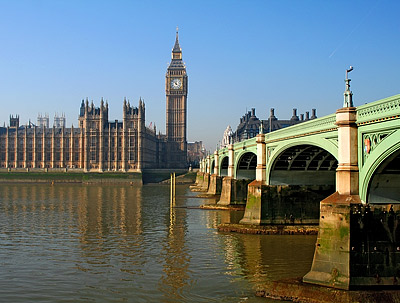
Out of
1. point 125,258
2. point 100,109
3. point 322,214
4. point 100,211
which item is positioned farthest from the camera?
point 100,109

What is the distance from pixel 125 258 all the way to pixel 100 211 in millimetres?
23069

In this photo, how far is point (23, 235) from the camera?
28750 mm

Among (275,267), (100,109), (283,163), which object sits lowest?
(275,267)

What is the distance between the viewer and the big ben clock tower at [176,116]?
471 ft

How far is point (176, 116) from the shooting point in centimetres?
14562

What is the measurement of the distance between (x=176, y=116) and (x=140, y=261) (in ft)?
412

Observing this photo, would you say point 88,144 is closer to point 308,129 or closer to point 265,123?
point 265,123

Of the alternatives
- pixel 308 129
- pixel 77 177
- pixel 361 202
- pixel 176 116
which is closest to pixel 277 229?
pixel 308 129

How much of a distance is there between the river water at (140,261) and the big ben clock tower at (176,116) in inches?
4260

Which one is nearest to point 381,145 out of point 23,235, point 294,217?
point 294,217

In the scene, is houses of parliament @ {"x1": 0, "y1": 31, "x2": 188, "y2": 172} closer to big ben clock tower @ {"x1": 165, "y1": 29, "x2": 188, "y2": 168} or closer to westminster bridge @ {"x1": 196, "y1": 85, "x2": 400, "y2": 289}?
big ben clock tower @ {"x1": 165, "y1": 29, "x2": 188, "y2": 168}

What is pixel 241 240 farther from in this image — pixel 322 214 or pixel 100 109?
pixel 100 109

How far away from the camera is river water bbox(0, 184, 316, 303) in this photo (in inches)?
643

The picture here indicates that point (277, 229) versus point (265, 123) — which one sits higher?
point (265, 123)
